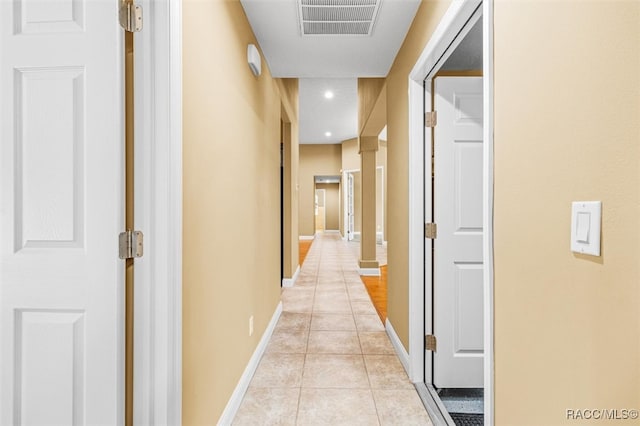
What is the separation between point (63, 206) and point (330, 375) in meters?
1.93

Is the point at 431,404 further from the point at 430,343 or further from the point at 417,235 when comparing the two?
the point at 417,235

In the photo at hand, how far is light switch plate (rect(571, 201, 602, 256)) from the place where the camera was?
2.30 ft

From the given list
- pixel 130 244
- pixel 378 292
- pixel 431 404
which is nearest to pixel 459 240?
pixel 431 404

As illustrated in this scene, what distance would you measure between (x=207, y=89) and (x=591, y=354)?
160cm

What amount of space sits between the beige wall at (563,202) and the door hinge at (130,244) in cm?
121

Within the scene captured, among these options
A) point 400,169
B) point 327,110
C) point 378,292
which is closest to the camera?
point 400,169

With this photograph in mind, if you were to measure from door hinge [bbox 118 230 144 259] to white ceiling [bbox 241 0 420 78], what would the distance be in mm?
1619

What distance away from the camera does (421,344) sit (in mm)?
2262

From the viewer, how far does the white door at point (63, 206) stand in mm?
1066

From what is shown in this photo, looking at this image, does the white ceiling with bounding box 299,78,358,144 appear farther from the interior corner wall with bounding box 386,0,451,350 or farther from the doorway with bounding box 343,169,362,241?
the interior corner wall with bounding box 386,0,451,350

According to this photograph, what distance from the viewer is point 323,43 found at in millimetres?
2539

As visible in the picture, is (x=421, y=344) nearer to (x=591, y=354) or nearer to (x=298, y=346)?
(x=298, y=346)

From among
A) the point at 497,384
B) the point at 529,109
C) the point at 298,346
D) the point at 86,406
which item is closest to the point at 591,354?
the point at 497,384

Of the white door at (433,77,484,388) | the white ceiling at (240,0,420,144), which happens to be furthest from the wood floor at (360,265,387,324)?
the white ceiling at (240,0,420,144)
